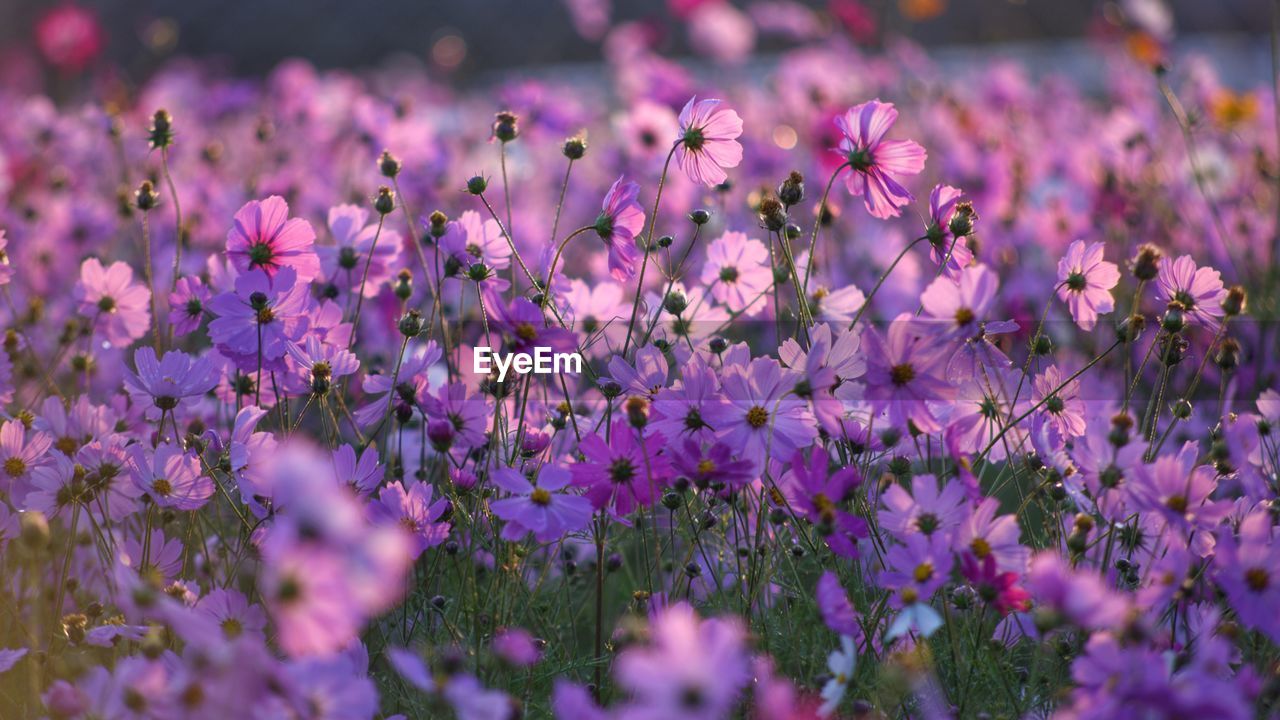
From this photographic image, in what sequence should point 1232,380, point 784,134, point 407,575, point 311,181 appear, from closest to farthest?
1. point 407,575
2. point 1232,380
3. point 311,181
4. point 784,134

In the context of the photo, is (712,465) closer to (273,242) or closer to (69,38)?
(273,242)

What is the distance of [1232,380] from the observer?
1.45 m

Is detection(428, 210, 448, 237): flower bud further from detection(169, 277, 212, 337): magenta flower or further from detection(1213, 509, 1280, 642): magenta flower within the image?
detection(1213, 509, 1280, 642): magenta flower

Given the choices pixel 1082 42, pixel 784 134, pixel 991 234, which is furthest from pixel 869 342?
pixel 1082 42

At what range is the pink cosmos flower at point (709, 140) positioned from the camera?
102cm

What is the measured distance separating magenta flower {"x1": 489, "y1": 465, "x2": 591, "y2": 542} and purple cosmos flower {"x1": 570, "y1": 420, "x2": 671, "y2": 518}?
20 mm

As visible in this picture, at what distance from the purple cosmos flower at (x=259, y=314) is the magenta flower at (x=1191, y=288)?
30.7 inches

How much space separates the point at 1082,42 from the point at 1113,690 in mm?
6611

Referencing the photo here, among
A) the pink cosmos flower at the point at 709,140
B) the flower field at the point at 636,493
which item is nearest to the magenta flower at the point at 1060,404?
the flower field at the point at 636,493

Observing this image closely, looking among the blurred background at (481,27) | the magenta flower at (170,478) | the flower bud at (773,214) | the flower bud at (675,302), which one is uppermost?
the blurred background at (481,27)

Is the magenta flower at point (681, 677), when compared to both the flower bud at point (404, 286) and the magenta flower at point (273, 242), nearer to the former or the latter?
the magenta flower at point (273, 242)

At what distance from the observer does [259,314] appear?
3.23 feet

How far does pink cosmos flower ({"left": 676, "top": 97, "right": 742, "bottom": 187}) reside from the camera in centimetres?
102

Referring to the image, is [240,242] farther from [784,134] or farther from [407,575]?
[784,134]
